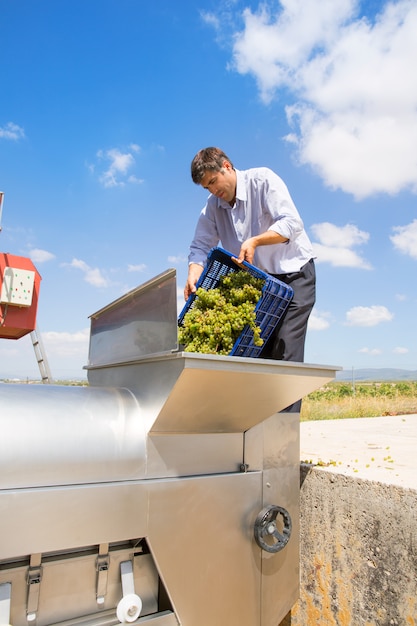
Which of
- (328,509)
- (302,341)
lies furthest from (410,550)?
(302,341)

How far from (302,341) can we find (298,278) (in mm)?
291

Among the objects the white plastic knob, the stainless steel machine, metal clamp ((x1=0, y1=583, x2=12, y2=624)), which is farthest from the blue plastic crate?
metal clamp ((x1=0, y1=583, x2=12, y2=624))

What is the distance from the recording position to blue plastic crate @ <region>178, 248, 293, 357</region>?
179cm

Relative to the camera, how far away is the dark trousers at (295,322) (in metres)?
2.09

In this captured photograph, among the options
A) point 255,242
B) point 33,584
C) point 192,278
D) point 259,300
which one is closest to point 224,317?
point 259,300

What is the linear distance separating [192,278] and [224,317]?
482 mm

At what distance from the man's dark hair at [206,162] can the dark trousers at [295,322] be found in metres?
0.57

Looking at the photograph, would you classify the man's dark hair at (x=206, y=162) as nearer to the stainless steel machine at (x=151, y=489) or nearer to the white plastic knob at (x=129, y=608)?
the stainless steel machine at (x=151, y=489)

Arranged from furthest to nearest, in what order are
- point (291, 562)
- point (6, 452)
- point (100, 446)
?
1. point (291, 562)
2. point (100, 446)
3. point (6, 452)

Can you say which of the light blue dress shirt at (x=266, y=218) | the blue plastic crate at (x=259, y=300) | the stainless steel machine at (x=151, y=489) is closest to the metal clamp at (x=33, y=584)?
the stainless steel machine at (x=151, y=489)

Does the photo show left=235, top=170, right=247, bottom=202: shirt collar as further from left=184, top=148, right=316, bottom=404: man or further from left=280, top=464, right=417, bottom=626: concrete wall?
left=280, top=464, right=417, bottom=626: concrete wall

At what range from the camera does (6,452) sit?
1223 mm

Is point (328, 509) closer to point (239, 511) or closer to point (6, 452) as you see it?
point (239, 511)

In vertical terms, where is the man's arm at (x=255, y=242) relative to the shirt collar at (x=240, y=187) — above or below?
below
